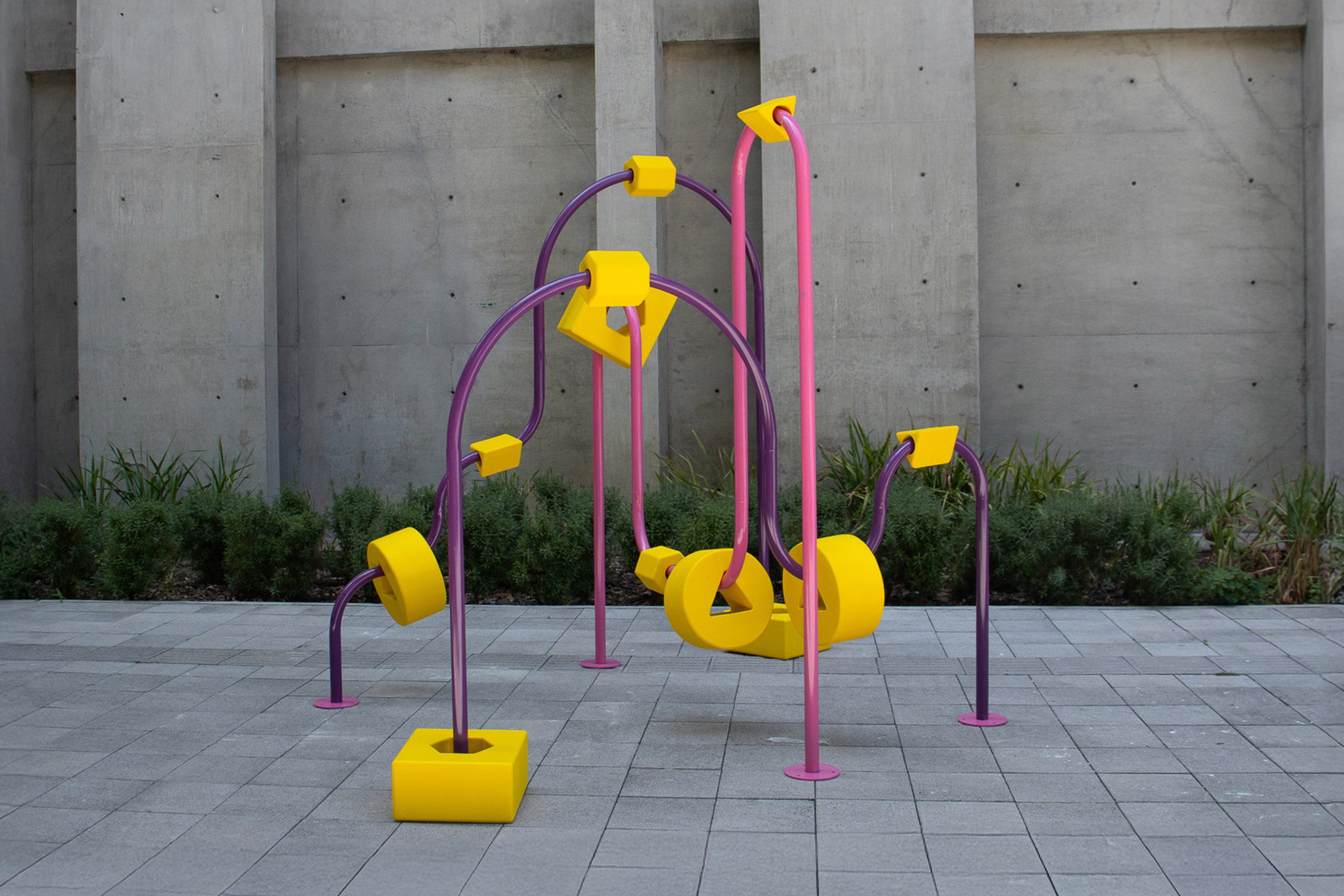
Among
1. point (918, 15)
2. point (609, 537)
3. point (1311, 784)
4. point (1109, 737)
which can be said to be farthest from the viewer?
point (918, 15)

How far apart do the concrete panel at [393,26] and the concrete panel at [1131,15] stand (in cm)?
339

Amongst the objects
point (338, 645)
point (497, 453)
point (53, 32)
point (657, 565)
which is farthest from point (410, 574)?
point (53, 32)

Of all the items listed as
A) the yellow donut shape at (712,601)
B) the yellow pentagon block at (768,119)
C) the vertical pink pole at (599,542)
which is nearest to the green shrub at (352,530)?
the vertical pink pole at (599,542)

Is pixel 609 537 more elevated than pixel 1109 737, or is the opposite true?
pixel 609 537

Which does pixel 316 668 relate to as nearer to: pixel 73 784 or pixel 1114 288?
pixel 73 784

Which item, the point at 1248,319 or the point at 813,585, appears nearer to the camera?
the point at 813,585

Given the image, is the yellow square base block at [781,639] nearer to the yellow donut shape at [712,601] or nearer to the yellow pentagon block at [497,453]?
the yellow donut shape at [712,601]

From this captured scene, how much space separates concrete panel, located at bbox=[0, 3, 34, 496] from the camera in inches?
353

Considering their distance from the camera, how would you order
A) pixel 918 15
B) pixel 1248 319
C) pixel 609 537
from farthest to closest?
pixel 1248 319 < pixel 918 15 < pixel 609 537

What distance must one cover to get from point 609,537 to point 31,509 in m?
3.45

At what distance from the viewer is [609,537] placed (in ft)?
21.2

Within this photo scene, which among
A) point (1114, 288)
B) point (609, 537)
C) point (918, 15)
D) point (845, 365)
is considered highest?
point (918, 15)

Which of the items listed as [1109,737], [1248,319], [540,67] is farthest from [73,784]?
[1248,319]

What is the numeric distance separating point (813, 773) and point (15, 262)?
28.1 feet
